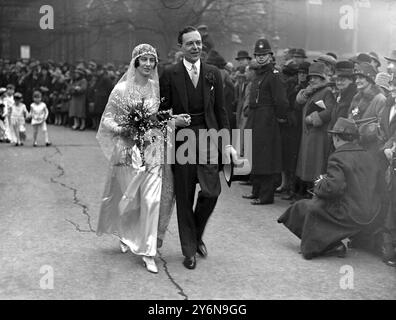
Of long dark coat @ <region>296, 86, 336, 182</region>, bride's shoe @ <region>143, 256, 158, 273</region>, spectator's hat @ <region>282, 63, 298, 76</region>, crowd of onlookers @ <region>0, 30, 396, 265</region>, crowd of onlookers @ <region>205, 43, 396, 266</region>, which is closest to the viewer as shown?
bride's shoe @ <region>143, 256, 158, 273</region>

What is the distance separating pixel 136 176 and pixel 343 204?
6.51ft

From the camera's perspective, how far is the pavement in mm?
5238

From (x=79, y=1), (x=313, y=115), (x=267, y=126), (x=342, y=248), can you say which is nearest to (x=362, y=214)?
(x=342, y=248)

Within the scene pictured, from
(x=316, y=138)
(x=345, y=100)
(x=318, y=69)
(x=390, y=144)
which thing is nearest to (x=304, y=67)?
(x=318, y=69)

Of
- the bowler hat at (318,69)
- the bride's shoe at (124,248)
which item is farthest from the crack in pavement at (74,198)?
the bowler hat at (318,69)

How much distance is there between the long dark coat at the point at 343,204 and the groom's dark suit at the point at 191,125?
1042 millimetres

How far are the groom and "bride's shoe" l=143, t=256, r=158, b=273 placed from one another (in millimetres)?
294

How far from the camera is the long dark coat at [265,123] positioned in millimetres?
9016

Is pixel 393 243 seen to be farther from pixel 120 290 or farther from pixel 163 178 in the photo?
pixel 120 290

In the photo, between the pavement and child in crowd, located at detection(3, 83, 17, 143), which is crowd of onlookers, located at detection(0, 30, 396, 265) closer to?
the pavement

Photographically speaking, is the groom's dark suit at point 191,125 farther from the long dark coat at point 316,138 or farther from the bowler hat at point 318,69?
the bowler hat at point 318,69

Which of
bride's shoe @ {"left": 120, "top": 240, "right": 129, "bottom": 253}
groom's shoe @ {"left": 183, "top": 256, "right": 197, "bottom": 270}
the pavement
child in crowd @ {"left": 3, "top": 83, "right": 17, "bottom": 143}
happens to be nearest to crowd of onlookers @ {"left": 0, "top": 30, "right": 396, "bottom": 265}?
the pavement
